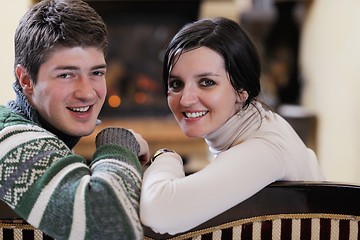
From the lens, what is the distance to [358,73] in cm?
334

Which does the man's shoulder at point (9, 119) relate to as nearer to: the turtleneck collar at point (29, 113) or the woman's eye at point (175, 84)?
the turtleneck collar at point (29, 113)

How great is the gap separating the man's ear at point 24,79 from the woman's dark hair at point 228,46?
0.33 metres

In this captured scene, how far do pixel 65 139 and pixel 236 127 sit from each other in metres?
0.40

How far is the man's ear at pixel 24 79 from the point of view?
4.37 feet

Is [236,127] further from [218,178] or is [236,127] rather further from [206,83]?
[218,178]

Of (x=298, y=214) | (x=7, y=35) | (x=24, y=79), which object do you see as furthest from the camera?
(x=7, y=35)

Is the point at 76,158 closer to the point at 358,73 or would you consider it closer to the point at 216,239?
the point at 216,239

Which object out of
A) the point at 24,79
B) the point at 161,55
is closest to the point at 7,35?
the point at 161,55

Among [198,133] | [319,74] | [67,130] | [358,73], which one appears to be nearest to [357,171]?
[358,73]

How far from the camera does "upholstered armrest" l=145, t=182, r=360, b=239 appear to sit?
123 centimetres

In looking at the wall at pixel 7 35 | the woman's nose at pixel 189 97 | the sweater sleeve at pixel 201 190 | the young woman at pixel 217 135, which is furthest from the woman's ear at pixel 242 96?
the wall at pixel 7 35

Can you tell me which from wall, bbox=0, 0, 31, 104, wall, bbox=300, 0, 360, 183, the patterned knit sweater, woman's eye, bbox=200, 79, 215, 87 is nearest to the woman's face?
woman's eye, bbox=200, 79, 215, 87

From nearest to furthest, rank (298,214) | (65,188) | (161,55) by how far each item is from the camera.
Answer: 1. (65,188)
2. (298,214)
3. (161,55)

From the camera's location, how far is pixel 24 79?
1.35m
